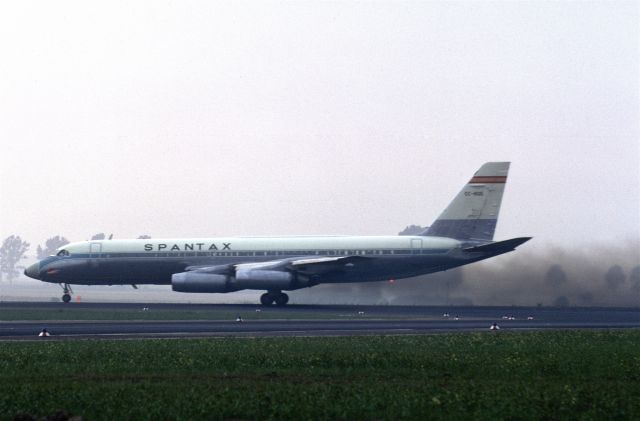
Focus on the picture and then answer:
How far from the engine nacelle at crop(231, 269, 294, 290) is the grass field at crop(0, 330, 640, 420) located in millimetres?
28322

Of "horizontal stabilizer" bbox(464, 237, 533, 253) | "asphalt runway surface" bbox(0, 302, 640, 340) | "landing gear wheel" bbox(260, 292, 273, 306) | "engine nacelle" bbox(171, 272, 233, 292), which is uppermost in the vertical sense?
"horizontal stabilizer" bbox(464, 237, 533, 253)

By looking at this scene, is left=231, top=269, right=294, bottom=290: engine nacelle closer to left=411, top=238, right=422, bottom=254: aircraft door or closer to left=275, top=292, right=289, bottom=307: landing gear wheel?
left=275, top=292, right=289, bottom=307: landing gear wheel

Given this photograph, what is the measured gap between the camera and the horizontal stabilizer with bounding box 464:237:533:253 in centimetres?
5453

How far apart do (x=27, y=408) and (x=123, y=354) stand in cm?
892

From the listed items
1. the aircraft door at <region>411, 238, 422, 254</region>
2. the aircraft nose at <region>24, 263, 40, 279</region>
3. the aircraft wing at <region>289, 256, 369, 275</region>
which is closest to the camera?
the aircraft wing at <region>289, 256, 369, 275</region>

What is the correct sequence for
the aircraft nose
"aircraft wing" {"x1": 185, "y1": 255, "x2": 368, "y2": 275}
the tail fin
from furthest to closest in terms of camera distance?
1. the aircraft nose
2. the tail fin
3. "aircraft wing" {"x1": 185, "y1": 255, "x2": 368, "y2": 275}

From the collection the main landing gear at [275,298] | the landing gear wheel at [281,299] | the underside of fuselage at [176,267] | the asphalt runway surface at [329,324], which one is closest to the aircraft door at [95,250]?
the underside of fuselage at [176,267]

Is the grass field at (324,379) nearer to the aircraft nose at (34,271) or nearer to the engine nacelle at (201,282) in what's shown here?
the engine nacelle at (201,282)

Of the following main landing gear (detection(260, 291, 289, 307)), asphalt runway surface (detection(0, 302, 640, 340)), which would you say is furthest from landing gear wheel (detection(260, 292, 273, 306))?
asphalt runway surface (detection(0, 302, 640, 340))

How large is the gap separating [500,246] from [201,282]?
63.4ft

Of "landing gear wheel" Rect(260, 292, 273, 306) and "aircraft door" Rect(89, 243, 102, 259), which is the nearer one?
"landing gear wheel" Rect(260, 292, 273, 306)

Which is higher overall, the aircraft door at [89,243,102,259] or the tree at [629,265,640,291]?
the aircraft door at [89,243,102,259]

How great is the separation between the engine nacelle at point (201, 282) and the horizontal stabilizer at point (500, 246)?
15.9m

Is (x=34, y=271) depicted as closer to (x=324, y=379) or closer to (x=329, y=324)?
(x=329, y=324)
